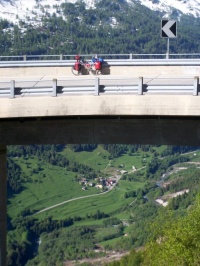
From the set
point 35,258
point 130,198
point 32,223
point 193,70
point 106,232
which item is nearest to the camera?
point 193,70

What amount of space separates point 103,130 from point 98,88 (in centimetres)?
219

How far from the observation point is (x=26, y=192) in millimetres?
193625

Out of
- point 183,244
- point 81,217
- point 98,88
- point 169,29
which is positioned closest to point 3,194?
point 98,88

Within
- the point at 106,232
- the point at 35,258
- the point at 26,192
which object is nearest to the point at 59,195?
the point at 26,192

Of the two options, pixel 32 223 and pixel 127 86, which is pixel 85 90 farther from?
pixel 32 223

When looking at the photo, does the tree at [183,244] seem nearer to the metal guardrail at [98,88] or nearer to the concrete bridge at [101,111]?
the concrete bridge at [101,111]

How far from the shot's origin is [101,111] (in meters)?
25.5

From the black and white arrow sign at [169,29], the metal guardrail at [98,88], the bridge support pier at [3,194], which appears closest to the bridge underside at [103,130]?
the metal guardrail at [98,88]

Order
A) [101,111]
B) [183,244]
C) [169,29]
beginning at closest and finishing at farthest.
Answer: [101,111] < [169,29] < [183,244]

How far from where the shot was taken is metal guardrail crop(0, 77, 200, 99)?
82.1 ft

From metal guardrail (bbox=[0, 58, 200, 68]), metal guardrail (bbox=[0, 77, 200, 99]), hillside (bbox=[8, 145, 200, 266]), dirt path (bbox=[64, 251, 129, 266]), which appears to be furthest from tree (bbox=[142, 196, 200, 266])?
dirt path (bbox=[64, 251, 129, 266])

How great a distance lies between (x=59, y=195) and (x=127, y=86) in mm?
167174

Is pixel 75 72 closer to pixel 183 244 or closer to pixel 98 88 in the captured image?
pixel 98 88

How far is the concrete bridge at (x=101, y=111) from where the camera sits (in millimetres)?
25016
